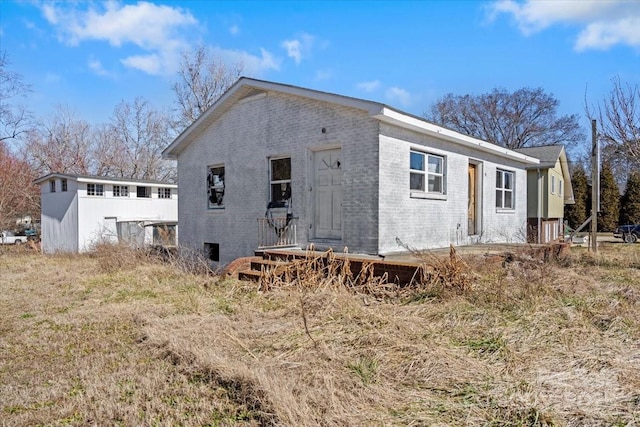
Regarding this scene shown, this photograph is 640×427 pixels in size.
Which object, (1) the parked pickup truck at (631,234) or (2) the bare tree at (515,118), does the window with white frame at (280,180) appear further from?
(2) the bare tree at (515,118)

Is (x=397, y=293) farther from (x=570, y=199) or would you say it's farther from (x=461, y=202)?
(x=570, y=199)

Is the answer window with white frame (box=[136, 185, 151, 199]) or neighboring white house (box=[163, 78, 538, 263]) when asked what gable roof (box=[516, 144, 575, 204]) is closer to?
neighboring white house (box=[163, 78, 538, 263])

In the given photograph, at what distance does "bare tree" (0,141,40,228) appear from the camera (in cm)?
2522

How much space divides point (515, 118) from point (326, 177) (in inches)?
1379

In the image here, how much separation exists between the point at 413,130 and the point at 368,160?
5.17ft

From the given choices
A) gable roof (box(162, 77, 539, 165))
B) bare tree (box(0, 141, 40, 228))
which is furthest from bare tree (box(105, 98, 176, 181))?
gable roof (box(162, 77, 539, 165))

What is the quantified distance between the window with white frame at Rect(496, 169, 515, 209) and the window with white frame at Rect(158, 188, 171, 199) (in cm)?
1647

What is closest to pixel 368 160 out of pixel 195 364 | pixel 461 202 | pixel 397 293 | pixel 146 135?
pixel 397 293

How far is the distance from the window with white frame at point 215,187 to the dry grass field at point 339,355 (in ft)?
17.6

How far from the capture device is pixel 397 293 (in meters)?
6.83

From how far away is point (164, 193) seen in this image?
23.3 meters

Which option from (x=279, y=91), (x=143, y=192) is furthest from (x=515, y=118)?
(x=279, y=91)

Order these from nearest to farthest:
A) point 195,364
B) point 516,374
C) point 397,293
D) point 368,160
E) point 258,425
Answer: point 258,425 < point 516,374 < point 195,364 < point 397,293 < point 368,160

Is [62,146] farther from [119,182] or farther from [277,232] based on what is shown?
[277,232]
